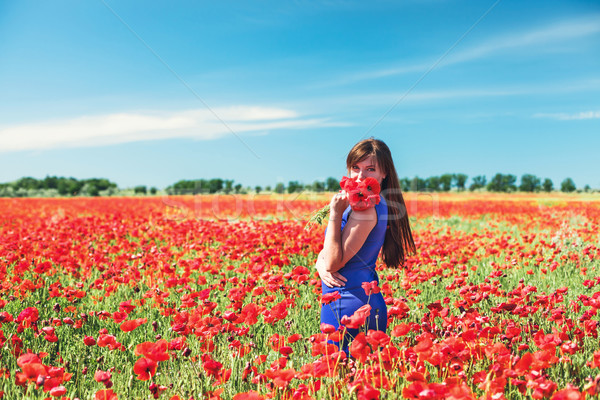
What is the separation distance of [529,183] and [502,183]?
10.2 ft

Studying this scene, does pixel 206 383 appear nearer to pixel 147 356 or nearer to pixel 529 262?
pixel 147 356

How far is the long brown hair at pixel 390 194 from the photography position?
281 cm

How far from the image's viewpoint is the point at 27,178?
2224 inches

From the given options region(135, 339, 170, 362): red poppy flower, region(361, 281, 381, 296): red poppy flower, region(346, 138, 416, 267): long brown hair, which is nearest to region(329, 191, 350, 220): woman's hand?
region(361, 281, 381, 296): red poppy flower

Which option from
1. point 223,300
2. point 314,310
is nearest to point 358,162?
point 314,310

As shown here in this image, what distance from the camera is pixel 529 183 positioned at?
5569 centimetres

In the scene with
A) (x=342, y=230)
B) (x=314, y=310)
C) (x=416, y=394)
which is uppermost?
(x=342, y=230)

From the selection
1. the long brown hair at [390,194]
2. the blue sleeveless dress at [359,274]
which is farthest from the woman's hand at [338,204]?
the long brown hair at [390,194]

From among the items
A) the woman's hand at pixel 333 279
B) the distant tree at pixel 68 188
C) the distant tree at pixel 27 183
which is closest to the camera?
the woman's hand at pixel 333 279

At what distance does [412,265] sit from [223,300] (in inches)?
113

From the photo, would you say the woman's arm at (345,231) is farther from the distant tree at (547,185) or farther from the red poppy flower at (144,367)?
the distant tree at (547,185)

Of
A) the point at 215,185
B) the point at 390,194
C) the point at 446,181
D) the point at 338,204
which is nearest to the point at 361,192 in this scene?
the point at 338,204

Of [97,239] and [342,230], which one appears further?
[97,239]

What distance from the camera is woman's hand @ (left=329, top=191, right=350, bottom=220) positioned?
2338 mm
